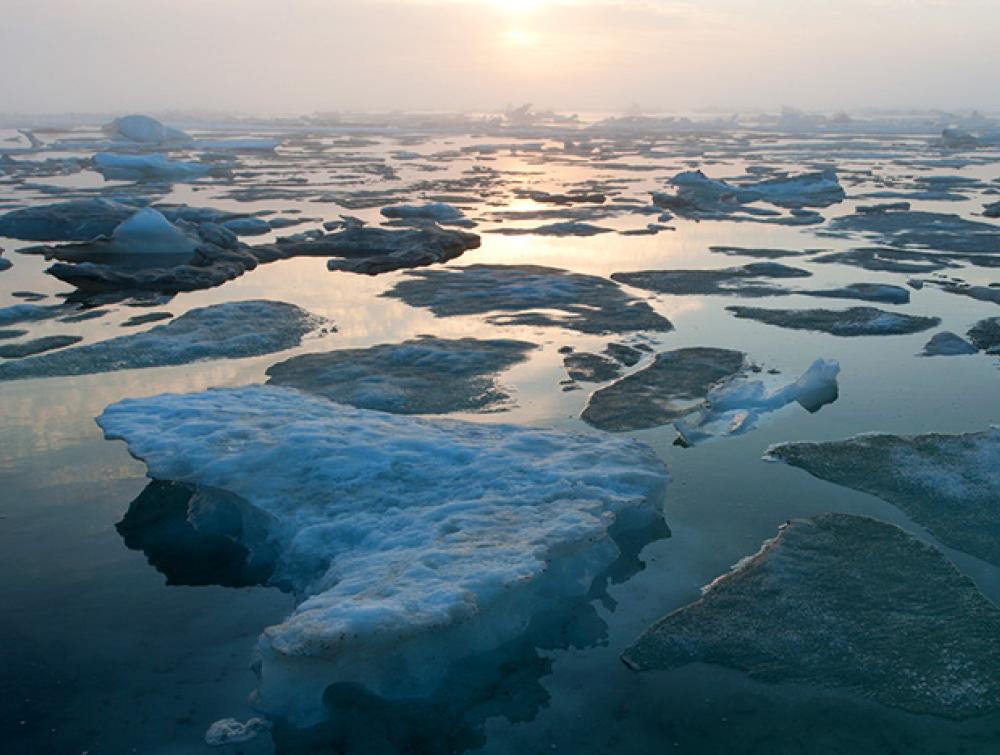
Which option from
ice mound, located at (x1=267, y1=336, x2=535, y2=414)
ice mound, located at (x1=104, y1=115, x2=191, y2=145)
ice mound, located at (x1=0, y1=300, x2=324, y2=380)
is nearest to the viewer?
ice mound, located at (x1=267, y1=336, x2=535, y2=414)

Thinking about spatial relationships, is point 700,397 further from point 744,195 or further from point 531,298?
point 744,195

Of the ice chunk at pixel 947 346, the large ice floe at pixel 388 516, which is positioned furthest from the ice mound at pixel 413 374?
the ice chunk at pixel 947 346

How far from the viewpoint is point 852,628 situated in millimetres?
4402

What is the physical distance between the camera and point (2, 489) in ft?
20.4

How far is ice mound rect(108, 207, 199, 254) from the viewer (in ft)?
53.1

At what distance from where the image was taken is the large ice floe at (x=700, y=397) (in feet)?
23.8

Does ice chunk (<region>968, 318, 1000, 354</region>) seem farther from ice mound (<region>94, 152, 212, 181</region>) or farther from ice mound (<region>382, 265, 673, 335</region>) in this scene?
ice mound (<region>94, 152, 212, 181</region>)

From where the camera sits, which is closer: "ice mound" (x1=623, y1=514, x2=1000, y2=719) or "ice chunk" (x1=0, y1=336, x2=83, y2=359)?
"ice mound" (x1=623, y1=514, x2=1000, y2=719)

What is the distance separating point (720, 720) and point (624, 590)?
3.69 feet

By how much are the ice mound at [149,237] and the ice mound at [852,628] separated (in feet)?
46.8

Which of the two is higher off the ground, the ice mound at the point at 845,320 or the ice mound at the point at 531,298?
the ice mound at the point at 845,320

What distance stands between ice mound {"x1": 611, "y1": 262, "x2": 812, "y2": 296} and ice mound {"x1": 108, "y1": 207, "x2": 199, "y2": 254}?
28.0ft

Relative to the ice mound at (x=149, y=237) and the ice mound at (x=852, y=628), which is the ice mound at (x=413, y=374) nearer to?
the ice mound at (x=852, y=628)

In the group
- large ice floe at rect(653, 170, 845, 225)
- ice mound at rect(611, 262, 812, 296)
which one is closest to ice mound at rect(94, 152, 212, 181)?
large ice floe at rect(653, 170, 845, 225)
